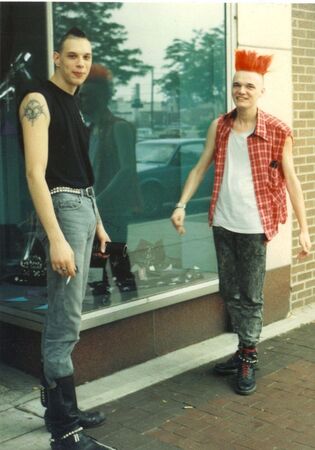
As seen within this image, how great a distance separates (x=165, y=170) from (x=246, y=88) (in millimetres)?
1518

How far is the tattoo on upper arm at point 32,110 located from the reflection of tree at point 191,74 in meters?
2.54

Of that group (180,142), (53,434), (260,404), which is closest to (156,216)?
(180,142)

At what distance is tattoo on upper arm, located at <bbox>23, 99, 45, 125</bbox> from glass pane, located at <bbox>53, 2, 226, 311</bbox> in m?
2.15

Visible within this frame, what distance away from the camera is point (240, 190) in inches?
174

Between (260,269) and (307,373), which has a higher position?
(260,269)

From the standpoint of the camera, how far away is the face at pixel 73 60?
3459mm

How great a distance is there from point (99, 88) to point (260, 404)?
9.30 ft

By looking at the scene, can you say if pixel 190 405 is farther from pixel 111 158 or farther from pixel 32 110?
pixel 111 158

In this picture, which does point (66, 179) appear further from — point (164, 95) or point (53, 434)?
point (164, 95)

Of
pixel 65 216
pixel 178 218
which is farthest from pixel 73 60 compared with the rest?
pixel 178 218

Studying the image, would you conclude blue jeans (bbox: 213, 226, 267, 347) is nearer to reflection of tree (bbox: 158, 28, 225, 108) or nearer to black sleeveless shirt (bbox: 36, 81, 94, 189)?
black sleeveless shirt (bbox: 36, 81, 94, 189)

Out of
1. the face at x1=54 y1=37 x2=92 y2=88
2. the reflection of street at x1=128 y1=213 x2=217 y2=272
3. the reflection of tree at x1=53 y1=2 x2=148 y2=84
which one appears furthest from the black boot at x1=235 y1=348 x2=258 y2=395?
the reflection of tree at x1=53 y1=2 x2=148 y2=84

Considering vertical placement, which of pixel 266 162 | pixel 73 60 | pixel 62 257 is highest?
pixel 73 60

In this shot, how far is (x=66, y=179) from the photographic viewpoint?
3461 mm
